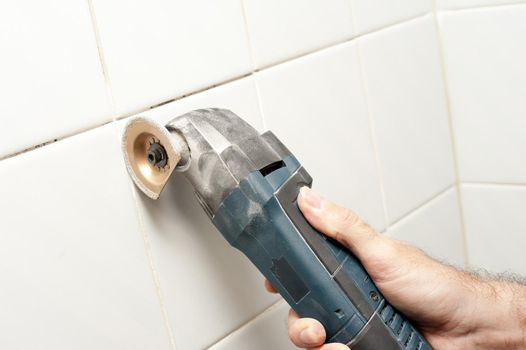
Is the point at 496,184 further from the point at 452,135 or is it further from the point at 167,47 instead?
the point at 167,47

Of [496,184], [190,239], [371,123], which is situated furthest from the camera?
[496,184]

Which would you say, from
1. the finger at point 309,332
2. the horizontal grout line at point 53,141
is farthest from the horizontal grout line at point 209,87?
the finger at point 309,332

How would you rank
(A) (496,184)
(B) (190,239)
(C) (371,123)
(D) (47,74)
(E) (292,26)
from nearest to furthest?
(D) (47,74), (B) (190,239), (E) (292,26), (C) (371,123), (A) (496,184)

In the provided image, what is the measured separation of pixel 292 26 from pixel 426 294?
0.31 metres

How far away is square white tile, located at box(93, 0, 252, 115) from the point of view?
0.59 meters

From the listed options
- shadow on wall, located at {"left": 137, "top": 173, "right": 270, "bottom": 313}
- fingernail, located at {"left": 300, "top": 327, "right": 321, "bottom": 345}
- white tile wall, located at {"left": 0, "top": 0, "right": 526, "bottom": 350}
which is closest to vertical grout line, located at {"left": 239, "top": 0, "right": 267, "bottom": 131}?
white tile wall, located at {"left": 0, "top": 0, "right": 526, "bottom": 350}

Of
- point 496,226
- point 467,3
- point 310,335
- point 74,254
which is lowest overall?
point 496,226

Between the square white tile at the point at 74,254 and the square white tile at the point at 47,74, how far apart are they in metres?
0.02

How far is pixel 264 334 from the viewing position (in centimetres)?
72

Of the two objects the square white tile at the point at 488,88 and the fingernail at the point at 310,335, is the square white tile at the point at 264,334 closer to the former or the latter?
the fingernail at the point at 310,335

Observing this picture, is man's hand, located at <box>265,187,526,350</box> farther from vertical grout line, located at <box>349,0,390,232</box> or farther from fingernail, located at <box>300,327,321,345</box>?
vertical grout line, located at <box>349,0,390,232</box>

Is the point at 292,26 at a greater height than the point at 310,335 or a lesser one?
greater

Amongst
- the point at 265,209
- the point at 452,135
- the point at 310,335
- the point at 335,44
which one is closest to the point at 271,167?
the point at 265,209

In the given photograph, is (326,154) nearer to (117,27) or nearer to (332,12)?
(332,12)
